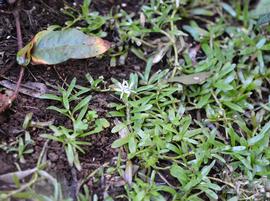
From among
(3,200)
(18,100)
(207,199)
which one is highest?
(18,100)

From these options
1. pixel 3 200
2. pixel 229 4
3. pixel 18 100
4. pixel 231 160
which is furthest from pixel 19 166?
pixel 229 4

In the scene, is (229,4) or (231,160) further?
(229,4)

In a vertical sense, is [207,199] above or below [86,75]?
below

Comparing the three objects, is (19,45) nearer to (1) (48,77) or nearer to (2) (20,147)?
(1) (48,77)

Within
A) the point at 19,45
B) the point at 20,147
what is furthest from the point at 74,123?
the point at 19,45

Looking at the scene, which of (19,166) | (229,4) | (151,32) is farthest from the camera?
(229,4)

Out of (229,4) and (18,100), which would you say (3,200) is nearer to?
(18,100)

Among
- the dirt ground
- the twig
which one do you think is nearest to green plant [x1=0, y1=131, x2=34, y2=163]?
the dirt ground

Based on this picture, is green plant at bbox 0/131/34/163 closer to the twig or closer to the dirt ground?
the dirt ground

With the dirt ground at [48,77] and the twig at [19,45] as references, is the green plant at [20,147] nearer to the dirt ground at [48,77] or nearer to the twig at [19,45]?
the dirt ground at [48,77]
